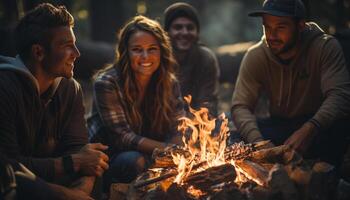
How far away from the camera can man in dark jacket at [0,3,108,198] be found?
4879 mm

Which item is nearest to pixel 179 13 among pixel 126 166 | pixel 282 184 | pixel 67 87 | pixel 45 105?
pixel 126 166

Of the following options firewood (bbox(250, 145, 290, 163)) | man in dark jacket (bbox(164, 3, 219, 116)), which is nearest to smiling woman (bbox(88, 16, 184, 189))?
firewood (bbox(250, 145, 290, 163))

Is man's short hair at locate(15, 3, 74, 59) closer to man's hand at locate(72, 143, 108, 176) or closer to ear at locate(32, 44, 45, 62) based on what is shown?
ear at locate(32, 44, 45, 62)

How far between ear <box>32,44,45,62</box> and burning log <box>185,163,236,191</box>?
174cm

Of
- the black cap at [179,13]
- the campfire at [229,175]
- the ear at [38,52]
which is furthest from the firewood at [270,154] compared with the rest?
the black cap at [179,13]

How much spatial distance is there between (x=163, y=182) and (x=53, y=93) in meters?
1.32

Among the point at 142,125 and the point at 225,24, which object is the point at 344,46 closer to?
the point at 142,125

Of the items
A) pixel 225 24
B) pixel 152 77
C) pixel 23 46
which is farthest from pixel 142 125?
pixel 225 24

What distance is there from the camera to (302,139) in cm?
588

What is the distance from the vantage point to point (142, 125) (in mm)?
6516

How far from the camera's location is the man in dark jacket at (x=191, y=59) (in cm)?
823

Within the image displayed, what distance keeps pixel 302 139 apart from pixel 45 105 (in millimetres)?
2629

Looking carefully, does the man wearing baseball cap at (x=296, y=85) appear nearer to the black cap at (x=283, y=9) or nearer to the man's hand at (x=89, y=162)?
the black cap at (x=283, y=9)

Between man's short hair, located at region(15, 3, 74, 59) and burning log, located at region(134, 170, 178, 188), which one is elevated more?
man's short hair, located at region(15, 3, 74, 59)
